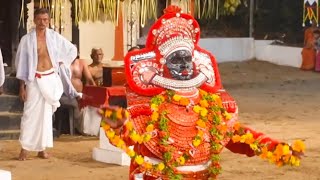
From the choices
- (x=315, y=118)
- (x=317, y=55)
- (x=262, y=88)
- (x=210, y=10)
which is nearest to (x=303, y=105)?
(x=315, y=118)

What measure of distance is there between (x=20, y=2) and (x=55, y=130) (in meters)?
2.24

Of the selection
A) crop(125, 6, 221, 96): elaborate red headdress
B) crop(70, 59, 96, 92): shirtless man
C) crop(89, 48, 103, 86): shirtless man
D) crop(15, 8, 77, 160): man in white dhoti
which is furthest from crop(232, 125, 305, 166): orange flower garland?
crop(89, 48, 103, 86): shirtless man

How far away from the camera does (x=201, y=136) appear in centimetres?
544

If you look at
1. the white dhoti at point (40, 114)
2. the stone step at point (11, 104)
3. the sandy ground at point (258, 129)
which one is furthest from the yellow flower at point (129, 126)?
the stone step at point (11, 104)

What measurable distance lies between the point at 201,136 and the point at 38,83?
15.9ft

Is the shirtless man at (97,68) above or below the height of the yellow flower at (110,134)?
below

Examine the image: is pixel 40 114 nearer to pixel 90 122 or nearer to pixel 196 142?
pixel 90 122

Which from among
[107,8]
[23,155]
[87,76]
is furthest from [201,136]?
[87,76]

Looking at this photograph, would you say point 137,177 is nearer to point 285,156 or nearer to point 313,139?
point 285,156

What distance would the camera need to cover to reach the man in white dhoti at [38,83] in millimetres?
9938

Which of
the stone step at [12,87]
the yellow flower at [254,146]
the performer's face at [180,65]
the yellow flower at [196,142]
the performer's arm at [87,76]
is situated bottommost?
the stone step at [12,87]

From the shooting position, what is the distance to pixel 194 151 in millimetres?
5449

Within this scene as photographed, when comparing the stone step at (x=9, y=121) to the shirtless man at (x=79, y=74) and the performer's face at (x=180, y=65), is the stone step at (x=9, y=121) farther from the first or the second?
the performer's face at (x=180, y=65)

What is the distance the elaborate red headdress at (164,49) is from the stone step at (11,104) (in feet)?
22.1
